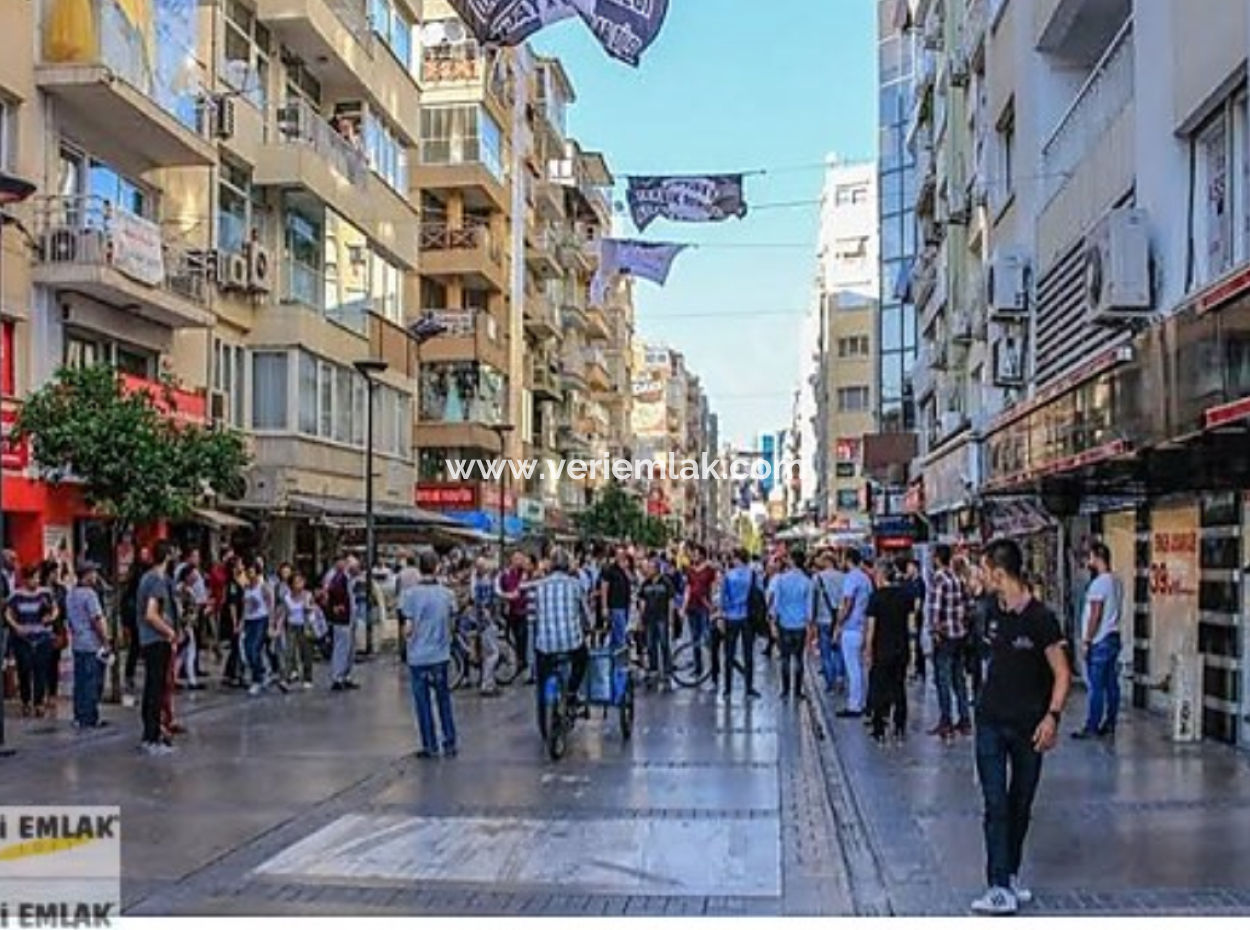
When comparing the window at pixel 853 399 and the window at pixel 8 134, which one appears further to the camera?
the window at pixel 853 399

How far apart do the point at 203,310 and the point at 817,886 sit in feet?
73.3

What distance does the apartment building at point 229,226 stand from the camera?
24.9 metres

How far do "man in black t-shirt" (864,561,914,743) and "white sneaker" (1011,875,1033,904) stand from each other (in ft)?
25.1

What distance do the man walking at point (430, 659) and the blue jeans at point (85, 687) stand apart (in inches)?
155

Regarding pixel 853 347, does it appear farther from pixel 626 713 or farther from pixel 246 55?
pixel 626 713

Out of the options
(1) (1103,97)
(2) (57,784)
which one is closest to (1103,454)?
(1) (1103,97)

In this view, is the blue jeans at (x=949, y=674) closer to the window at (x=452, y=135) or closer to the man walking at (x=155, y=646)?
the man walking at (x=155, y=646)

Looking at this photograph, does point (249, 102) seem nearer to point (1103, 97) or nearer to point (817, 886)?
point (1103, 97)

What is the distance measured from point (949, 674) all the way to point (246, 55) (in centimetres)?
2219

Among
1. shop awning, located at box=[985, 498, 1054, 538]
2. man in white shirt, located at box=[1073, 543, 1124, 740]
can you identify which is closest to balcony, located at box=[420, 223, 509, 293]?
shop awning, located at box=[985, 498, 1054, 538]

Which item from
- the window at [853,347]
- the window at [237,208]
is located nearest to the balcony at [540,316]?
the window at [853,347]

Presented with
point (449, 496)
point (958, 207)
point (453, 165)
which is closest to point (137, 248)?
point (958, 207)

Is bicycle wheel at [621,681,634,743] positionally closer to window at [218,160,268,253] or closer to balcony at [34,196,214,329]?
balcony at [34,196,214,329]

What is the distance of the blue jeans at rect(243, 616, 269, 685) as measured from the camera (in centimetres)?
2270
